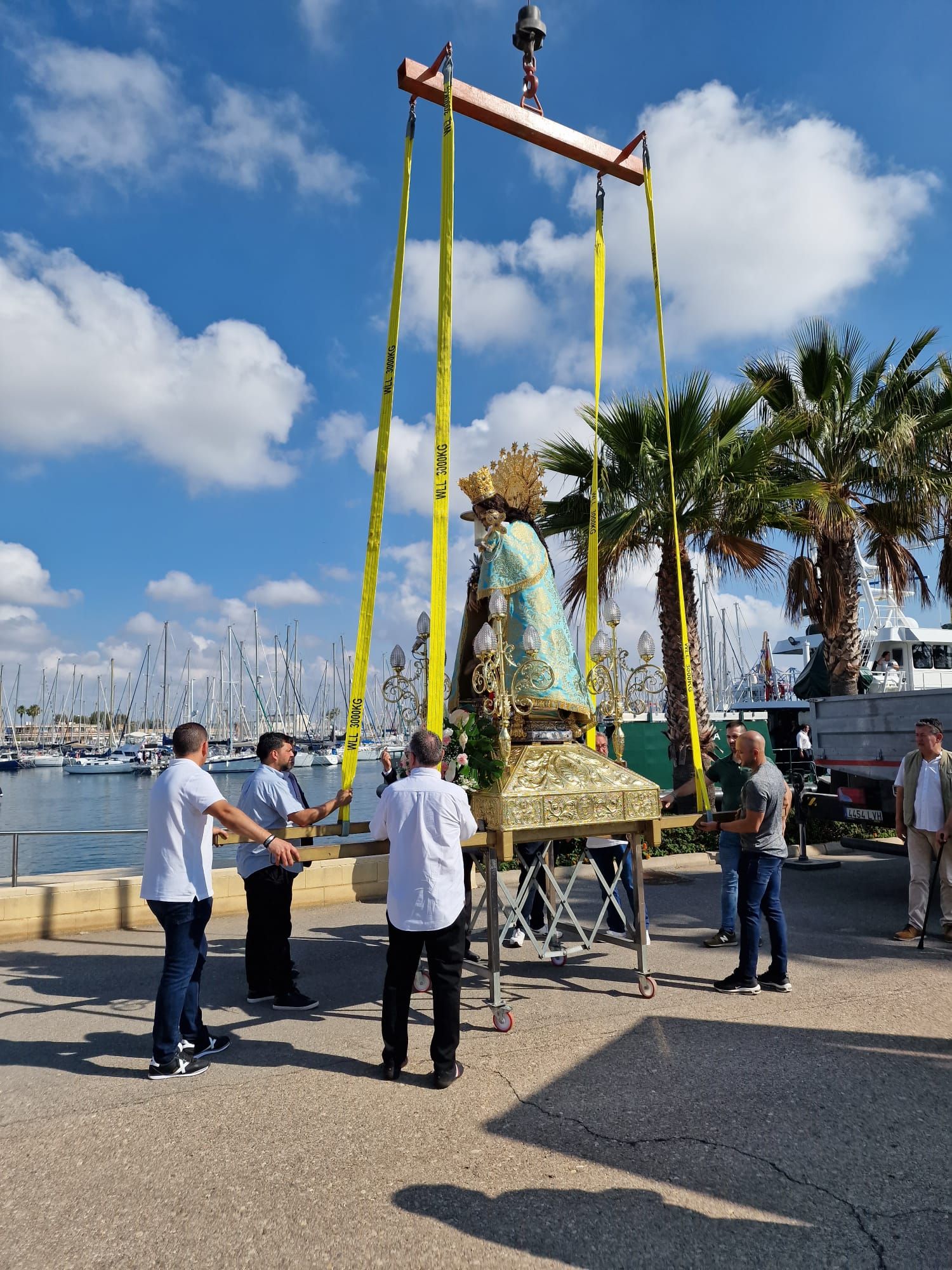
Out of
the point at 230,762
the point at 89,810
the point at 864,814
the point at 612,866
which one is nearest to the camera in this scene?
the point at 612,866

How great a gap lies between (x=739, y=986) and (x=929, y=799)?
273cm

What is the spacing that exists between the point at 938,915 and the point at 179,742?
293 inches

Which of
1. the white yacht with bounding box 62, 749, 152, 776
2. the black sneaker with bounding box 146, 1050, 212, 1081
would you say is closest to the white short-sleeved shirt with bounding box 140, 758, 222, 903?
the black sneaker with bounding box 146, 1050, 212, 1081

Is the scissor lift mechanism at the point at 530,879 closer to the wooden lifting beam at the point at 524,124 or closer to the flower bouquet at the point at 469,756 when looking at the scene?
the flower bouquet at the point at 469,756

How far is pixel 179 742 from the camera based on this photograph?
4730 mm

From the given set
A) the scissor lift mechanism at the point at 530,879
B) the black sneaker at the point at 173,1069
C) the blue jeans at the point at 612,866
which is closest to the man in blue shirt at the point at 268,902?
the scissor lift mechanism at the point at 530,879

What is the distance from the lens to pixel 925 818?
7055mm

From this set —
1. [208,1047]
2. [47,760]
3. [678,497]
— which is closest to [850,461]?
[678,497]

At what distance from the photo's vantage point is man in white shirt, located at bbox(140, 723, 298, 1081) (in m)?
4.33

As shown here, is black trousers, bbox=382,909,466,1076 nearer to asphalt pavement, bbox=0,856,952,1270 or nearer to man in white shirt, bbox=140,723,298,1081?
asphalt pavement, bbox=0,856,952,1270

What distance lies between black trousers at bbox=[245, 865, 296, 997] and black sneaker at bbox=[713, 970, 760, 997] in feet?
9.96

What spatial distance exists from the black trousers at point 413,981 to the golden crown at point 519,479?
3.59m

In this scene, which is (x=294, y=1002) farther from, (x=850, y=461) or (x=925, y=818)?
(x=850, y=461)

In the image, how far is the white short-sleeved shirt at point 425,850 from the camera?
432 cm
